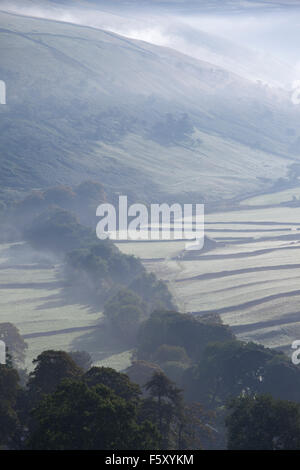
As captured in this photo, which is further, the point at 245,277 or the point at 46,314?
Result: the point at 245,277

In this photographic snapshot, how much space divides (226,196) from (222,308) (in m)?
93.2

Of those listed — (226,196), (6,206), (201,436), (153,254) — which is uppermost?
(226,196)

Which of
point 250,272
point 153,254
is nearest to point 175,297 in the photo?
point 250,272

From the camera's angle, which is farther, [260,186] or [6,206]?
[260,186]

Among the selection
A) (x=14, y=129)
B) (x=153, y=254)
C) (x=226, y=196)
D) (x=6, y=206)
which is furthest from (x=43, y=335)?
(x=14, y=129)

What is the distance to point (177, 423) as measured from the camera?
30375 millimetres

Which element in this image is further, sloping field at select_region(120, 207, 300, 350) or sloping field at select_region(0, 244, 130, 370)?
sloping field at select_region(120, 207, 300, 350)

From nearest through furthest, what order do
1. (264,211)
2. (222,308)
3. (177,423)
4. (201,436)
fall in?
(177,423)
(201,436)
(222,308)
(264,211)

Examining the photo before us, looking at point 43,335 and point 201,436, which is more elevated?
point 43,335

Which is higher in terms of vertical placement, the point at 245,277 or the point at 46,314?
the point at 245,277

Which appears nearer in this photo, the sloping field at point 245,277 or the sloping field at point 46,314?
the sloping field at point 46,314

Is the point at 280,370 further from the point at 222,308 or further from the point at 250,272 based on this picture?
the point at 250,272

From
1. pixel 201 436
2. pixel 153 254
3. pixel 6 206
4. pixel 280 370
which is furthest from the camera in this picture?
pixel 6 206

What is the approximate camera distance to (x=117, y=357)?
51.7 meters
